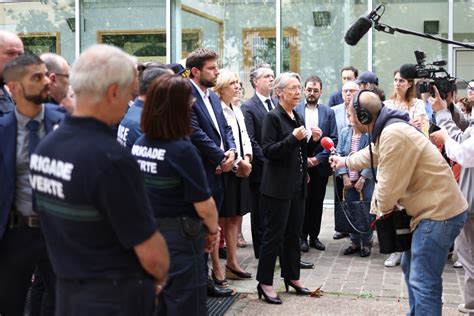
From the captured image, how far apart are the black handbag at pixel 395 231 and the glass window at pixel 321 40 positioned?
286 inches

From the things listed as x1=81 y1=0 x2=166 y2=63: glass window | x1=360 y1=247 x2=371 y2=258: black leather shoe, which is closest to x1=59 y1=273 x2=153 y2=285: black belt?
x1=360 y1=247 x2=371 y2=258: black leather shoe

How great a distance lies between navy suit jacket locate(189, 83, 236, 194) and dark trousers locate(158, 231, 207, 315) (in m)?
2.11

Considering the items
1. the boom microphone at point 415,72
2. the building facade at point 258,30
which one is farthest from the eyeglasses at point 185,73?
the building facade at point 258,30

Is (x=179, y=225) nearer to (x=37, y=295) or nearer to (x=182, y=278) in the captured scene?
(x=182, y=278)

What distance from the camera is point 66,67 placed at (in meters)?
4.59

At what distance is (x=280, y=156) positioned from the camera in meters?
6.08

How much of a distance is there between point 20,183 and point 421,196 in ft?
8.44

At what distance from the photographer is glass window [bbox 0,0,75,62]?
12.9 metres

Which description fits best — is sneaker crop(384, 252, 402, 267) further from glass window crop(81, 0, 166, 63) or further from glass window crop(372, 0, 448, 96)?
glass window crop(81, 0, 166, 63)

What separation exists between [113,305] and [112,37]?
10.4 m

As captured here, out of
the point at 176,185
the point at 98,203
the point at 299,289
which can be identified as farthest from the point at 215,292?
the point at 98,203

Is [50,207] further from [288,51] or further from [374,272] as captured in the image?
[288,51]

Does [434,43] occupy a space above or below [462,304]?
above

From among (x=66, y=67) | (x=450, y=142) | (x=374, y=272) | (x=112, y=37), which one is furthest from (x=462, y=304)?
(x=112, y=37)
